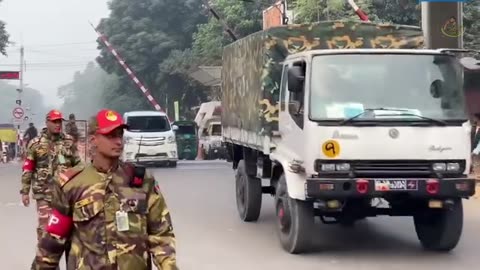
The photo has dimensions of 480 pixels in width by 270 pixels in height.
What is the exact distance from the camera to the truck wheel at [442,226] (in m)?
8.92

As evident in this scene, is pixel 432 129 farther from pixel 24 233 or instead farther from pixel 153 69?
pixel 153 69

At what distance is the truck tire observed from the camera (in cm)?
1159

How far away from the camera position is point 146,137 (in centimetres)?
2405

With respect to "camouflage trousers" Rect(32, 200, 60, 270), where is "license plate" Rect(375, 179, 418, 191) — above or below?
above

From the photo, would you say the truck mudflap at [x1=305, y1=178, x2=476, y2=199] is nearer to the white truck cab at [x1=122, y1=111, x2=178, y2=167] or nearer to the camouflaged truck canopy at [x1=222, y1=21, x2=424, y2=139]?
the camouflaged truck canopy at [x1=222, y1=21, x2=424, y2=139]

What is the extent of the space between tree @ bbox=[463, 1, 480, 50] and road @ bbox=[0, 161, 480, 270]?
9570 millimetres

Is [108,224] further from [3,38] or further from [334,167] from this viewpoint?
[3,38]

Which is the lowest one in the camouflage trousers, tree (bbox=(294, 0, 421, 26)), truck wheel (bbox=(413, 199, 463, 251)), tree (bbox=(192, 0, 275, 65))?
truck wheel (bbox=(413, 199, 463, 251))

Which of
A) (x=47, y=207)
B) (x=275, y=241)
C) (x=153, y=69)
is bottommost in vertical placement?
(x=275, y=241)

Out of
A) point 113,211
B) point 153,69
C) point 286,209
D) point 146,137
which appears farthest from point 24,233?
point 153,69

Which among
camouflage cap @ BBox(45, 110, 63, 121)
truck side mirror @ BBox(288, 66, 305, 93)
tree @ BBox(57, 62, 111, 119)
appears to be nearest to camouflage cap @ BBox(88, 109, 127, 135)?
camouflage cap @ BBox(45, 110, 63, 121)

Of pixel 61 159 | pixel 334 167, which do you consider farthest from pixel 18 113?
pixel 334 167

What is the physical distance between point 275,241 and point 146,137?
14.4m

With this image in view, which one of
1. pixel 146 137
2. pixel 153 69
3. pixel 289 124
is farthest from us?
pixel 153 69
